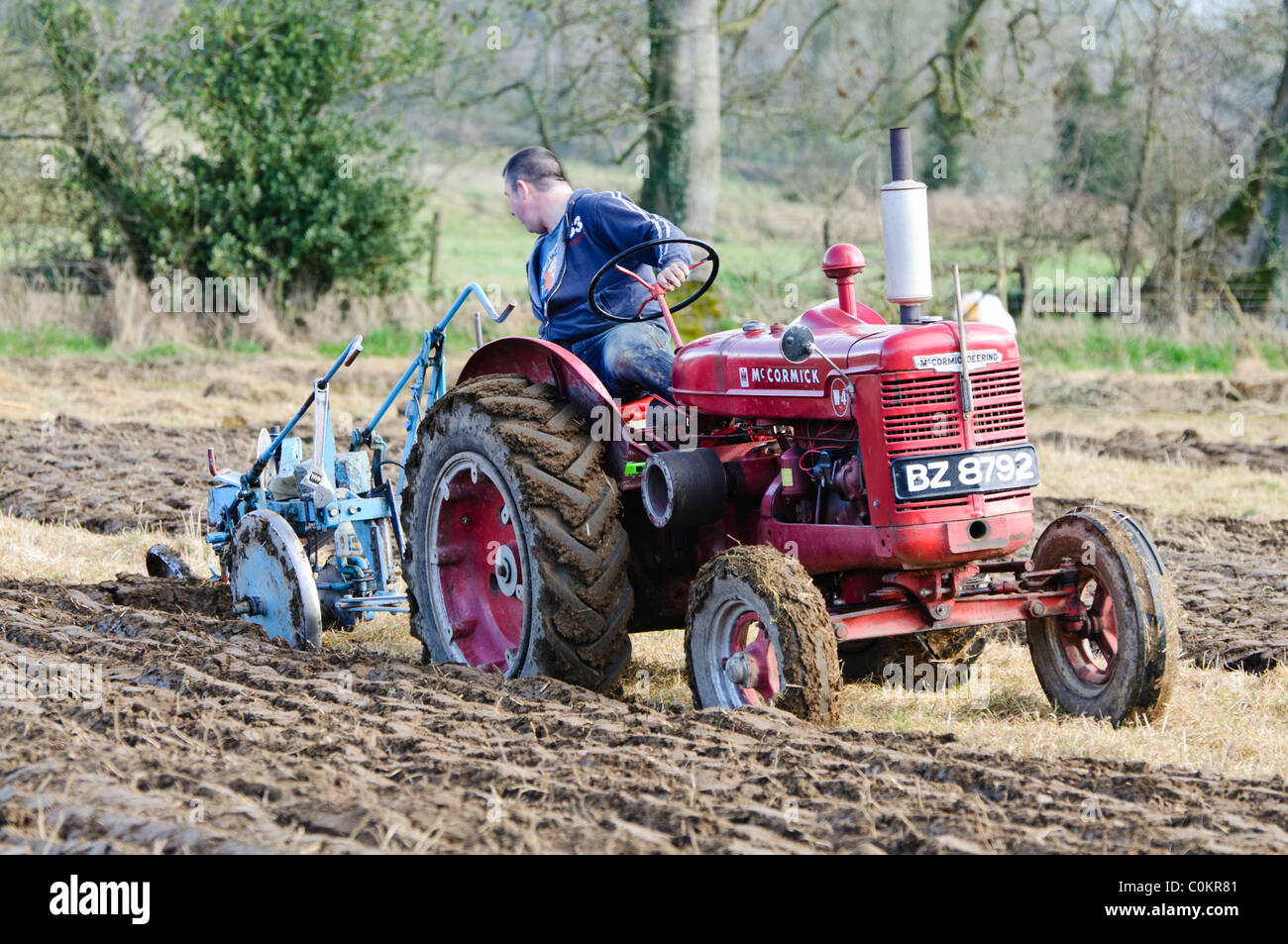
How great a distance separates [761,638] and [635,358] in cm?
126

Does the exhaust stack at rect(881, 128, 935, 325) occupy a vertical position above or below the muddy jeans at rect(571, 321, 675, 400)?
above

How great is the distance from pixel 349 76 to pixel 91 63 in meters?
2.96

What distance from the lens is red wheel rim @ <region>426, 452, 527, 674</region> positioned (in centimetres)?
537

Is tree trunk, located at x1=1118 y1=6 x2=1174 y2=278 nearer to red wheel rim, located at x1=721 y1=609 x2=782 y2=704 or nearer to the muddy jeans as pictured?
the muddy jeans

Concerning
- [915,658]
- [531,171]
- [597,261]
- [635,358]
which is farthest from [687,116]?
[915,658]

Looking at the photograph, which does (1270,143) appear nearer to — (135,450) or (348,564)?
(135,450)

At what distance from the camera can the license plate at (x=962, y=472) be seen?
4293mm

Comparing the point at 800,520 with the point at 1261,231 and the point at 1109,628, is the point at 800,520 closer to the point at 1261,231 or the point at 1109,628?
the point at 1109,628

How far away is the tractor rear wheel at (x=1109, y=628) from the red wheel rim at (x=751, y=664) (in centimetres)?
105
